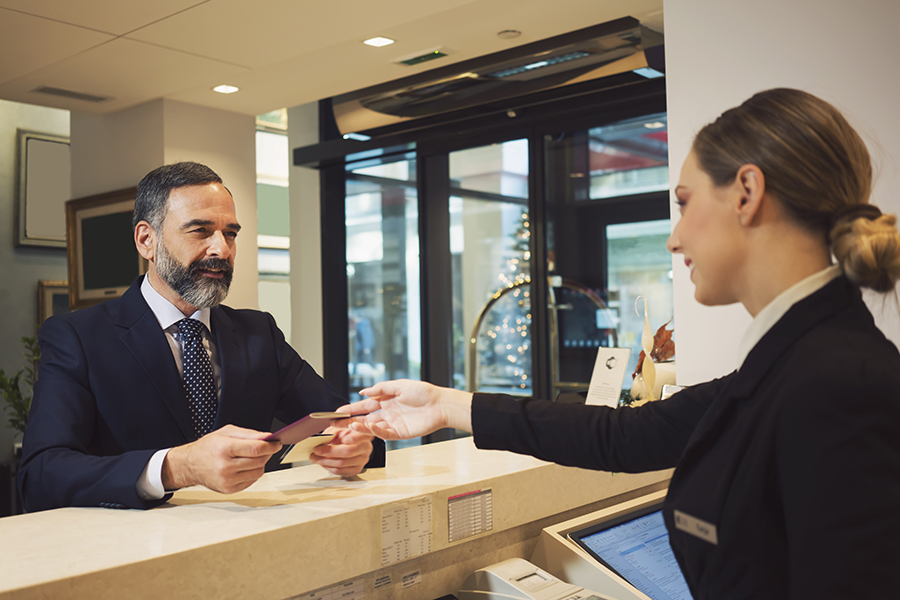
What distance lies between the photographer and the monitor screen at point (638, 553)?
5.04ft

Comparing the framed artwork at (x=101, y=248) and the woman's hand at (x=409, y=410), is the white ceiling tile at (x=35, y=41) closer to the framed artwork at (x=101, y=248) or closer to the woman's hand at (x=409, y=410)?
the framed artwork at (x=101, y=248)

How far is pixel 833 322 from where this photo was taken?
33.4 inches

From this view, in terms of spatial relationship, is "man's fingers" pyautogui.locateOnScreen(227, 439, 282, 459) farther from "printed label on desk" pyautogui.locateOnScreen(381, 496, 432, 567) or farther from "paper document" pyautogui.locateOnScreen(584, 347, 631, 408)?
"paper document" pyautogui.locateOnScreen(584, 347, 631, 408)

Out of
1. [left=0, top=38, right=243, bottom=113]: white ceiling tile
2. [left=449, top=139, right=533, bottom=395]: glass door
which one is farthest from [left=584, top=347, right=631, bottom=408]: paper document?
[left=0, top=38, right=243, bottom=113]: white ceiling tile

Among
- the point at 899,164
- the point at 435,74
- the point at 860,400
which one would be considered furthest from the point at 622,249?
the point at 860,400

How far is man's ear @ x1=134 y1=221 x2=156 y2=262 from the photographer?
2.04 m

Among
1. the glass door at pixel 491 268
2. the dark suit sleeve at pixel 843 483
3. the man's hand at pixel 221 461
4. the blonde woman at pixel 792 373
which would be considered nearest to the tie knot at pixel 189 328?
the man's hand at pixel 221 461

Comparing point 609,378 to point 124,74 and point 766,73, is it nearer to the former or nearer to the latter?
point 766,73

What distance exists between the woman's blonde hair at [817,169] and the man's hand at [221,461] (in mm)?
892

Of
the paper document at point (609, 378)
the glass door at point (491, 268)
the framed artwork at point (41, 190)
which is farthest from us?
the framed artwork at point (41, 190)

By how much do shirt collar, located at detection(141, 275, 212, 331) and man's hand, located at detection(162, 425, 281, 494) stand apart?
0.65 m

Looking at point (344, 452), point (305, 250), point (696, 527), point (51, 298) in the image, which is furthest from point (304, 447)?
point (51, 298)

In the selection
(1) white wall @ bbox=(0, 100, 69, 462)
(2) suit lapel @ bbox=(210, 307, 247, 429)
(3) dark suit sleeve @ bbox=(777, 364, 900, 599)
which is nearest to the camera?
(3) dark suit sleeve @ bbox=(777, 364, 900, 599)

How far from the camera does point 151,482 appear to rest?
52.8 inches
